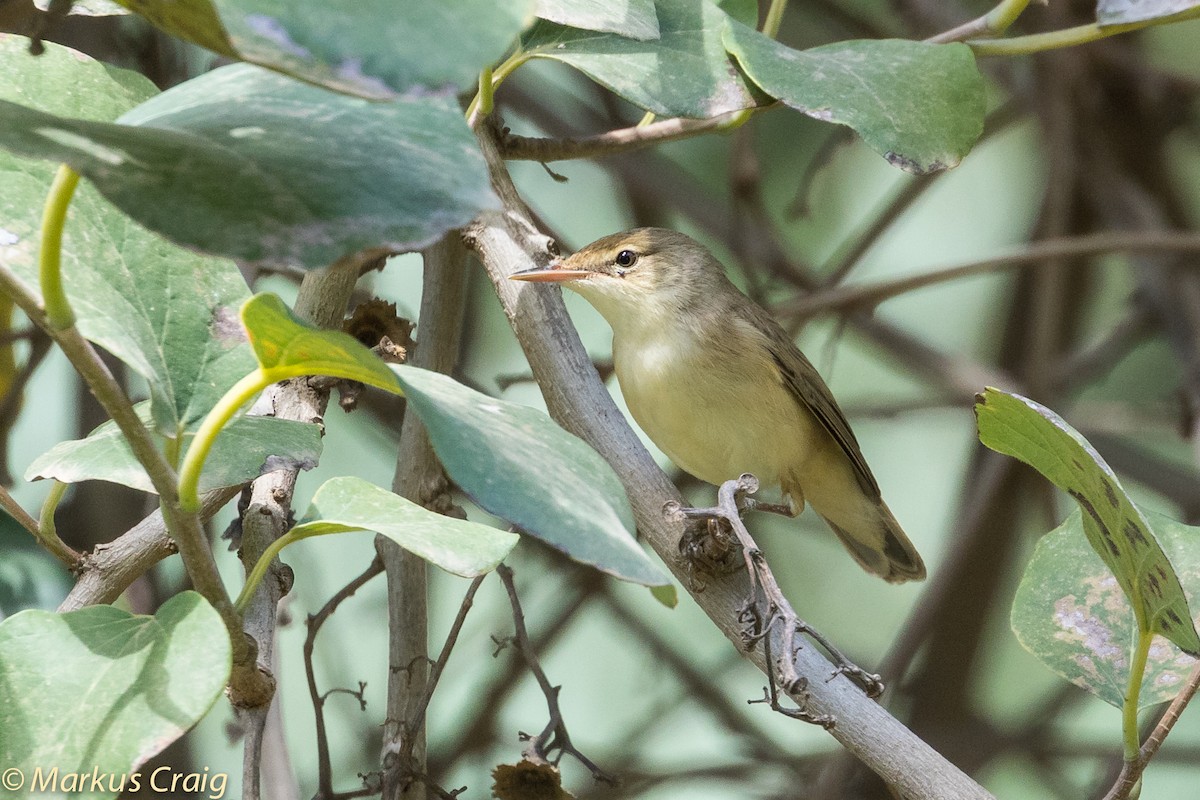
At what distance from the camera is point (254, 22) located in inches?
30.6

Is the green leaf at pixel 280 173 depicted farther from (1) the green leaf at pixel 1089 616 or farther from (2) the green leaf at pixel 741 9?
(2) the green leaf at pixel 741 9

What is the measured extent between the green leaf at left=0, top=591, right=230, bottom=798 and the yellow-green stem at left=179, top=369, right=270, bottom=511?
9 centimetres

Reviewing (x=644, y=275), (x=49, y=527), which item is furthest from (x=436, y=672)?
(x=644, y=275)

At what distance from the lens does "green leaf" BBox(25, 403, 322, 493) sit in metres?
1.31

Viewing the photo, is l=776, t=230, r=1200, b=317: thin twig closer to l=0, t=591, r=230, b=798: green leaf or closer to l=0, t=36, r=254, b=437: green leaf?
l=0, t=36, r=254, b=437: green leaf

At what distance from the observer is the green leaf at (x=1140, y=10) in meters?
1.83

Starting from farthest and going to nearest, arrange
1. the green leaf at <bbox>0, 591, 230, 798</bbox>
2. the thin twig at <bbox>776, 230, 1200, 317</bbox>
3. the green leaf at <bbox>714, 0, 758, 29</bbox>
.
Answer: the thin twig at <bbox>776, 230, 1200, 317</bbox>
the green leaf at <bbox>714, 0, 758, 29</bbox>
the green leaf at <bbox>0, 591, 230, 798</bbox>

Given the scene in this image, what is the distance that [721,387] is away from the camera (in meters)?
2.99

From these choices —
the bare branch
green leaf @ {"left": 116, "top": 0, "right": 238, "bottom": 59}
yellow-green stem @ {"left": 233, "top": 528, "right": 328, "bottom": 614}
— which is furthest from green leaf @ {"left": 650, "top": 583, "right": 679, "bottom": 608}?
green leaf @ {"left": 116, "top": 0, "right": 238, "bottom": 59}

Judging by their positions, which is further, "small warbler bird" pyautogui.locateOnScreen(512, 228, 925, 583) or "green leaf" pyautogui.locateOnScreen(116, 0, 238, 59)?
"small warbler bird" pyautogui.locateOnScreen(512, 228, 925, 583)

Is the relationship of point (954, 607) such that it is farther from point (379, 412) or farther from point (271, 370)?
point (271, 370)

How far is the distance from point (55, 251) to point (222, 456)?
440 mm

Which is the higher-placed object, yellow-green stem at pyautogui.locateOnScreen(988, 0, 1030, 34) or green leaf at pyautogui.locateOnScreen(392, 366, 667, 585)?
yellow-green stem at pyautogui.locateOnScreen(988, 0, 1030, 34)

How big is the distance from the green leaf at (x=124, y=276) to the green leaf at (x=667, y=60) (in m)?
0.60
